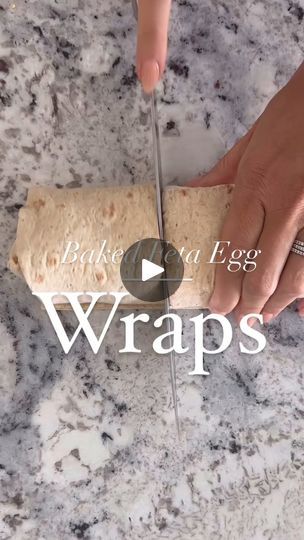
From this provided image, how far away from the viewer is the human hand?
149cm

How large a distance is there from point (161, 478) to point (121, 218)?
30.6 inches

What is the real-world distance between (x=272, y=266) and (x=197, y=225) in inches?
8.7

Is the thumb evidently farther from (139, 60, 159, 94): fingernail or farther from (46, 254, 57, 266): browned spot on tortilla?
(46, 254, 57, 266): browned spot on tortilla

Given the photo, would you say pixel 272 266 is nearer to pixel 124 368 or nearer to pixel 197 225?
pixel 197 225

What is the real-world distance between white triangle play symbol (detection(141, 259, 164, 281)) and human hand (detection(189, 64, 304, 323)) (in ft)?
0.50

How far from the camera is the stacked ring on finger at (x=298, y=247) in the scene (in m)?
1.50

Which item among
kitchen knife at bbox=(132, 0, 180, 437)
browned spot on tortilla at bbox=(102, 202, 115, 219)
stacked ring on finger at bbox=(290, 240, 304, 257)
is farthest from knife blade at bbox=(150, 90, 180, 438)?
stacked ring on finger at bbox=(290, 240, 304, 257)

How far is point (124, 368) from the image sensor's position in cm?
182

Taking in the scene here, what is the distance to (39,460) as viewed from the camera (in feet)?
5.89

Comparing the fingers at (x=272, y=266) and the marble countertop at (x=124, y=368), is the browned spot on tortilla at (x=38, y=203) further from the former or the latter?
the fingers at (x=272, y=266)

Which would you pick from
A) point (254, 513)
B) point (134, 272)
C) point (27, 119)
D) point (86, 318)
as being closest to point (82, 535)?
point (254, 513)

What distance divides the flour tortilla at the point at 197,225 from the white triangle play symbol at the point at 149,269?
0.07 metres

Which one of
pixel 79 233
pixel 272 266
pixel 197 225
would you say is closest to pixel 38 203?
pixel 79 233

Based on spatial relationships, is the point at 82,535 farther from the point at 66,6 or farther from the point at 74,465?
the point at 66,6
